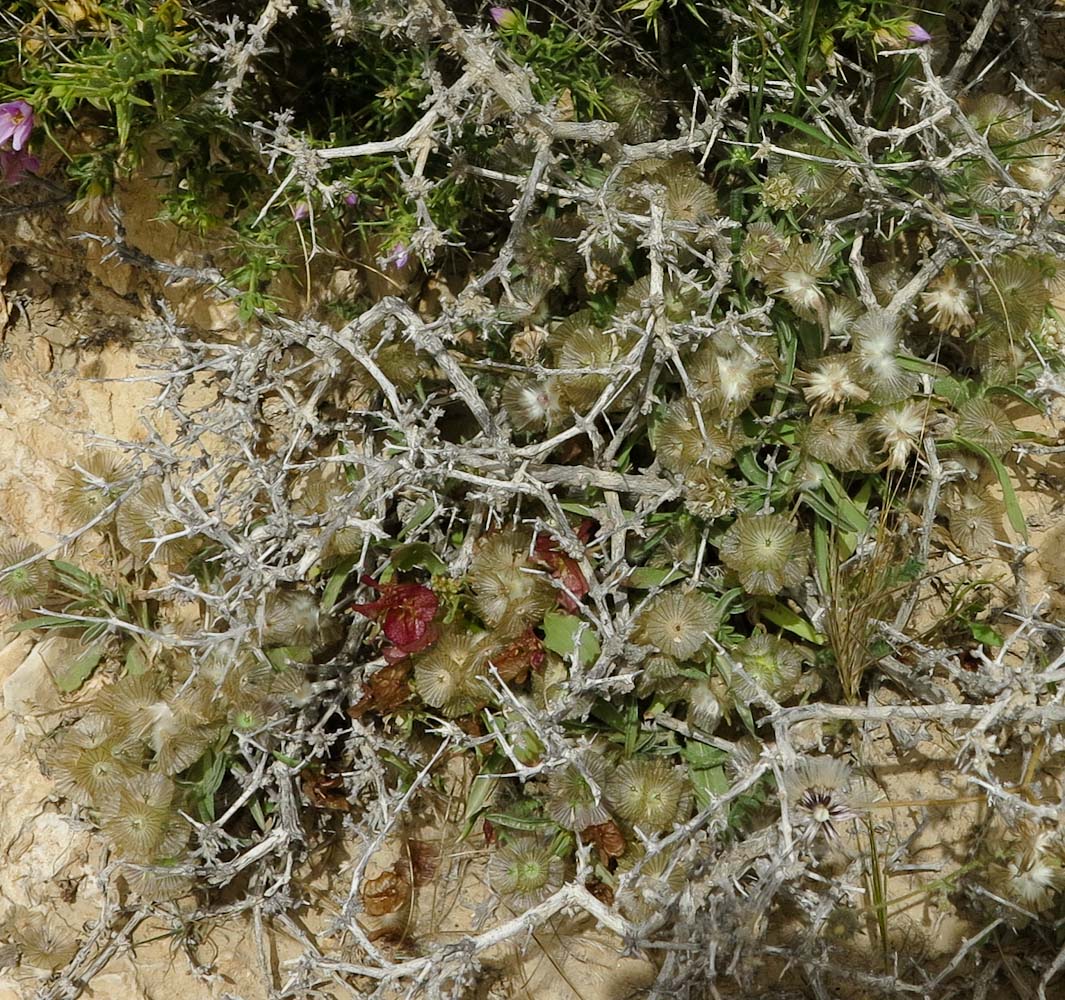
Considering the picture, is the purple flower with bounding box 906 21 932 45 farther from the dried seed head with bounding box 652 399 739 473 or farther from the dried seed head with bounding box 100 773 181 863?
the dried seed head with bounding box 100 773 181 863

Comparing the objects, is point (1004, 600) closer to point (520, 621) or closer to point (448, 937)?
point (520, 621)

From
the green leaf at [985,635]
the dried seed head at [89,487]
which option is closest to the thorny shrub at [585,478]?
the green leaf at [985,635]

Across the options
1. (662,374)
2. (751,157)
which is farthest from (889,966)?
(751,157)

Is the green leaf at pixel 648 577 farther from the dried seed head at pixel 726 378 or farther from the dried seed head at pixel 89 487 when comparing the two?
the dried seed head at pixel 89 487

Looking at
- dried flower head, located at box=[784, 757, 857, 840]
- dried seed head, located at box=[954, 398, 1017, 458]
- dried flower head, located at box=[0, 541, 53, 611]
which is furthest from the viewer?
dried flower head, located at box=[0, 541, 53, 611]

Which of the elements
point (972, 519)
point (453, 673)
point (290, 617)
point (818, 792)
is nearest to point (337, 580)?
point (290, 617)

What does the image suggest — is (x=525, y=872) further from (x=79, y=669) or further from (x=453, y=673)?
(x=79, y=669)

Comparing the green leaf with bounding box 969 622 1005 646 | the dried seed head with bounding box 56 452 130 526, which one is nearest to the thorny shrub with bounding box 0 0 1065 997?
the green leaf with bounding box 969 622 1005 646
